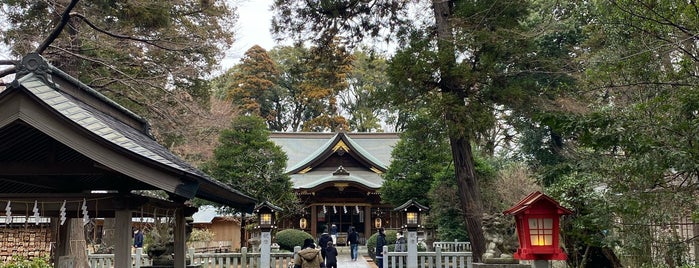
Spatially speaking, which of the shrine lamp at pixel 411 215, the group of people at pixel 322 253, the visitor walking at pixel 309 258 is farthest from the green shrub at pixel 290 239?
the visitor walking at pixel 309 258

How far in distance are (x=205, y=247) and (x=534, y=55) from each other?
15442mm

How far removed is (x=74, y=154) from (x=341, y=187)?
23.7 metres

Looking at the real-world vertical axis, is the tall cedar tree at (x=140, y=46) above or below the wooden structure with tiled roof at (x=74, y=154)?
above

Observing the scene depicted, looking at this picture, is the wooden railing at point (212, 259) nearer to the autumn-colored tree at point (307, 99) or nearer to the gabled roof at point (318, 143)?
the gabled roof at point (318, 143)

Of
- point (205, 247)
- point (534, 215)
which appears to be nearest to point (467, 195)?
point (534, 215)

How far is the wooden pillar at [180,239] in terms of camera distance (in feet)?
25.3

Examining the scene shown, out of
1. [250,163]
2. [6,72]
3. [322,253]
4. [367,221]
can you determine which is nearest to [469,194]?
[322,253]

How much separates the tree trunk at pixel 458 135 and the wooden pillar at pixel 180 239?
21.0 feet

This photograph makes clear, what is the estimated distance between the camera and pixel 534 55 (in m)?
13.2

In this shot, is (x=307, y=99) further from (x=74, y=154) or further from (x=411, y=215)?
(x=74, y=154)

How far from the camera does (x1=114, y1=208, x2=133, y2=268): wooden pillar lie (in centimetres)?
524

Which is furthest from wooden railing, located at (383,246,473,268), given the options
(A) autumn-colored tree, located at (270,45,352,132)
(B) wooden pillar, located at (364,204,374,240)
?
(A) autumn-colored tree, located at (270,45,352,132)

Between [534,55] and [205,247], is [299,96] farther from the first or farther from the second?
[534,55]

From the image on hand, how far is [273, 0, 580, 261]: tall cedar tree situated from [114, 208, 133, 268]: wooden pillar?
8.06m
